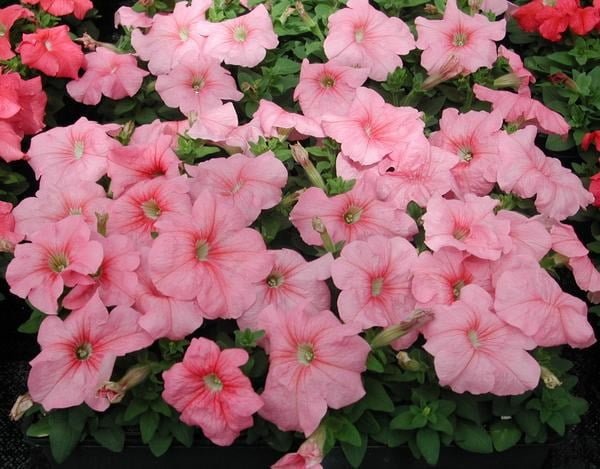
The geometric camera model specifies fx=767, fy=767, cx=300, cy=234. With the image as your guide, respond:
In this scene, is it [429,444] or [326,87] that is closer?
[429,444]

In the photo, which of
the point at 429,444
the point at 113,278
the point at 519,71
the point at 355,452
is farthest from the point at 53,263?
the point at 519,71

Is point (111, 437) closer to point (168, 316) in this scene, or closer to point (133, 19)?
point (168, 316)

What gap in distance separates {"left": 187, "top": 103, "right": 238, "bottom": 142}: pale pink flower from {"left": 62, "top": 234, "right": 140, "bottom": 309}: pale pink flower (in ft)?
1.29

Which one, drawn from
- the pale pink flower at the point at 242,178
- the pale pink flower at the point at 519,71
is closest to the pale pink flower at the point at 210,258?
the pale pink flower at the point at 242,178

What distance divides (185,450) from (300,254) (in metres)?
0.45

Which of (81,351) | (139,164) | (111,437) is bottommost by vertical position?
(111,437)

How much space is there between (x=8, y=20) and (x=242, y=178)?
1.02m

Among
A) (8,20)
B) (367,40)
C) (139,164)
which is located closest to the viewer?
(139,164)

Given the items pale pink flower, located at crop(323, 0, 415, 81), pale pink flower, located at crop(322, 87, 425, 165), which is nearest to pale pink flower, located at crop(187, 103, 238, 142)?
pale pink flower, located at crop(322, 87, 425, 165)

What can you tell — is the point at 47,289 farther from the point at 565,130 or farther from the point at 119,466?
the point at 565,130

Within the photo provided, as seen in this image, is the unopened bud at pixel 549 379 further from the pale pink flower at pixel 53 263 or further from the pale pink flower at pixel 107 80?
the pale pink flower at pixel 107 80

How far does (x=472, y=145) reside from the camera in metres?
1.76

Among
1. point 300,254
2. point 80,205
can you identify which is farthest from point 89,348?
point 300,254

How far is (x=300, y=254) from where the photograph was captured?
1579 millimetres
